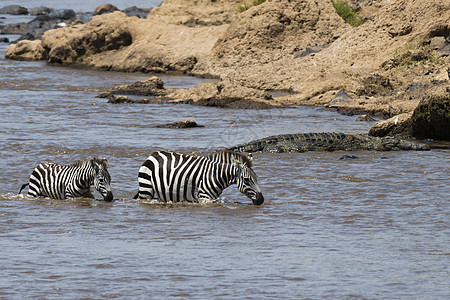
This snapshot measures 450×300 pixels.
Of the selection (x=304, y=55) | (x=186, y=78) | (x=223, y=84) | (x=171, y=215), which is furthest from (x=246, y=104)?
(x=171, y=215)

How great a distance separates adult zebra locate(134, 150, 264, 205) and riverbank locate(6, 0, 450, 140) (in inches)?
260

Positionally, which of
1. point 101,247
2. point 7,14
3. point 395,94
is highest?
point 7,14

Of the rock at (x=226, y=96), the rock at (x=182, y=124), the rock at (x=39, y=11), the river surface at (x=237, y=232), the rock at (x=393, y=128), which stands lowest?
the river surface at (x=237, y=232)

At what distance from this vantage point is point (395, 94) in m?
20.4

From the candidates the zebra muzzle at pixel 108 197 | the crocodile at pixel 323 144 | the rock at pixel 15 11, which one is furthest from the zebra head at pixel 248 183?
the rock at pixel 15 11

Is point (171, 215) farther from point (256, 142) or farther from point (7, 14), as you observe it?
point (7, 14)

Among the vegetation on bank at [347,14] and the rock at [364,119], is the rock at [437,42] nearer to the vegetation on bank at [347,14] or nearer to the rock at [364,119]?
the rock at [364,119]

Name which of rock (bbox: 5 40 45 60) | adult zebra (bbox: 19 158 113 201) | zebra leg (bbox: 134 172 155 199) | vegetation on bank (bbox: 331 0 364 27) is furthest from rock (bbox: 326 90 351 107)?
rock (bbox: 5 40 45 60)

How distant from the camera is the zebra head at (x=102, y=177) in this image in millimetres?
10070

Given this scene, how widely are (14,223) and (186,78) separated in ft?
63.0

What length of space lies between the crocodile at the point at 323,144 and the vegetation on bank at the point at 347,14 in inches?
612

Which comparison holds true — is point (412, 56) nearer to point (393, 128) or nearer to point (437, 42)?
point (437, 42)

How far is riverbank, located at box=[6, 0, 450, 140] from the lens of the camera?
21.2 metres

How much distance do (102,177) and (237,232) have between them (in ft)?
6.97
